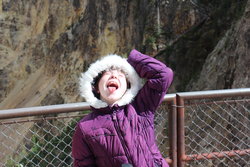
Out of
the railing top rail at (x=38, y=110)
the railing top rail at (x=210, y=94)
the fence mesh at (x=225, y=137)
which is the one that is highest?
the railing top rail at (x=210, y=94)

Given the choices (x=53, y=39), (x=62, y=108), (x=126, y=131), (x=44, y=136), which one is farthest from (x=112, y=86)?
(x=53, y=39)

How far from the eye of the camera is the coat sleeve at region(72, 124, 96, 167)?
1.74m

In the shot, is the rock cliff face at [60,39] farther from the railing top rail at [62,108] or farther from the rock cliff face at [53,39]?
the railing top rail at [62,108]

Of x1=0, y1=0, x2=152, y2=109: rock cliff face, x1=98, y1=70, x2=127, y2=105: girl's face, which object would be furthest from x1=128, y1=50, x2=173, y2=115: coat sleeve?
x1=0, y1=0, x2=152, y2=109: rock cliff face

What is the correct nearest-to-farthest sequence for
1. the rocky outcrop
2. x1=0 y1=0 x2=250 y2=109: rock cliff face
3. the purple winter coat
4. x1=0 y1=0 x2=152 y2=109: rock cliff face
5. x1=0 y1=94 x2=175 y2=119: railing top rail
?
the purple winter coat
x1=0 y1=94 x2=175 y2=119: railing top rail
the rocky outcrop
x1=0 y1=0 x2=250 y2=109: rock cliff face
x1=0 y1=0 x2=152 y2=109: rock cliff face

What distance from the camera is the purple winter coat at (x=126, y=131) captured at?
1.73 meters

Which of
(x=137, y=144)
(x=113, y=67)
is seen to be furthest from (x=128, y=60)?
(x=137, y=144)

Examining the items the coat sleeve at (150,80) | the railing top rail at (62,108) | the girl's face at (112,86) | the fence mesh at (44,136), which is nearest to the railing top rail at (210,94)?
the railing top rail at (62,108)

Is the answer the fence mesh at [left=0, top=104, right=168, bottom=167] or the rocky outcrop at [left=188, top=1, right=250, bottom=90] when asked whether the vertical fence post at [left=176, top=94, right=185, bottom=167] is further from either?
the rocky outcrop at [left=188, top=1, right=250, bottom=90]

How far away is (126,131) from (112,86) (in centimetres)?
23

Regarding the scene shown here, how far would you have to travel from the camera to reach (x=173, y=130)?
234 cm

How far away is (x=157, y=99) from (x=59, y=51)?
36.5 ft

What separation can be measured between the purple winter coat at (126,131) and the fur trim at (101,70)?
34mm

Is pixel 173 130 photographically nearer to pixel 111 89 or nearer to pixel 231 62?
pixel 111 89
